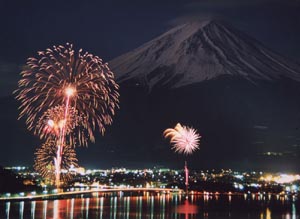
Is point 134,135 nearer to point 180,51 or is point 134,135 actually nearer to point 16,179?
point 180,51

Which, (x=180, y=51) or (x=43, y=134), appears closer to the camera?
(x=43, y=134)

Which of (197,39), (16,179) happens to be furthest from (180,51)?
(16,179)

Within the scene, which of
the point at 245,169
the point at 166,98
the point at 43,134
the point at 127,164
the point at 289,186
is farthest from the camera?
the point at 166,98

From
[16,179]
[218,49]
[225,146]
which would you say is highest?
[218,49]

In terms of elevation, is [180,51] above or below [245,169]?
above

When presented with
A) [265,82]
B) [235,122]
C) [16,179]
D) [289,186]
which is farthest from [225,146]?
[16,179]

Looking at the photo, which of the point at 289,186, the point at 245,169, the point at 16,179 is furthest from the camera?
the point at 245,169

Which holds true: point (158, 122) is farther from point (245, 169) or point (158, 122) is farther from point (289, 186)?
point (289, 186)

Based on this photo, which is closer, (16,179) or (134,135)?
(16,179)

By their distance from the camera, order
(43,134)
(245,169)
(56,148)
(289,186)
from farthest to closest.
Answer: (245,169)
(289,186)
(56,148)
(43,134)
